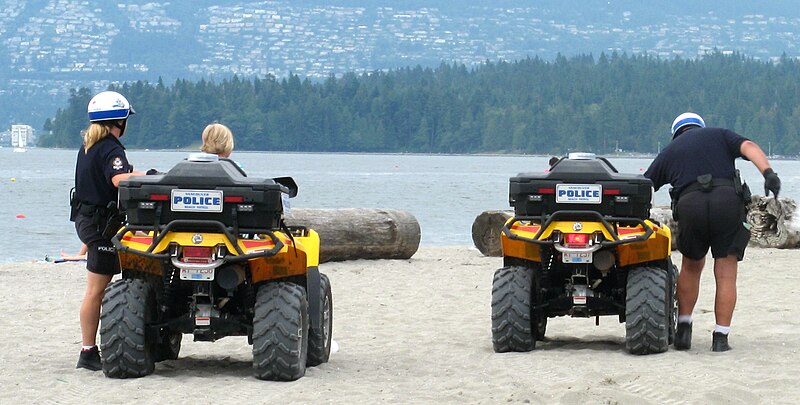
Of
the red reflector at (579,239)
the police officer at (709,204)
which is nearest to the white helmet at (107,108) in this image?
the red reflector at (579,239)

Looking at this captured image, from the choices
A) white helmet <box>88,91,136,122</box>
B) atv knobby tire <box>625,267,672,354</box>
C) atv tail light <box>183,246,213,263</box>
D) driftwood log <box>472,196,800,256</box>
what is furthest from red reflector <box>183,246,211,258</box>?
driftwood log <box>472,196,800,256</box>

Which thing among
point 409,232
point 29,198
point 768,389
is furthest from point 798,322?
point 29,198

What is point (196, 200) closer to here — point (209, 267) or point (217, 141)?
point (209, 267)

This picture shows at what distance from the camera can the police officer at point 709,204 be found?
1016 centimetres

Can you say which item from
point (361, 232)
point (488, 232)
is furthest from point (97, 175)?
point (488, 232)

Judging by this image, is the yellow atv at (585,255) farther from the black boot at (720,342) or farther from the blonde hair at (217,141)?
the blonde hair at (217,141)

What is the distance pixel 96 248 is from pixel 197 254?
0.99m

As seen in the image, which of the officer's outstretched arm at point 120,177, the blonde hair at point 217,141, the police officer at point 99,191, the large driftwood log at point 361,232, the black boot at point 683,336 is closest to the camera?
the officer's outstretched arm at point 120,177

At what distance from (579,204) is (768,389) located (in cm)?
196

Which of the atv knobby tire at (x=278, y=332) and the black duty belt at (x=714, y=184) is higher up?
the black duty belt at (x=714, y=184)

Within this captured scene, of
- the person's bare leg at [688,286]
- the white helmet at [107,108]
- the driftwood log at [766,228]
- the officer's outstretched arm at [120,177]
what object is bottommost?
the driftwood log at [766,228]

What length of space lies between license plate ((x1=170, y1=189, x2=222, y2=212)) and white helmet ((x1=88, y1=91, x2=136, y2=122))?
976mm

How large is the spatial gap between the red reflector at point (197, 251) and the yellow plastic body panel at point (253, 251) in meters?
0.02

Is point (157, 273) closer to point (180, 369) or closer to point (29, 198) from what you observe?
point (180, 369)
